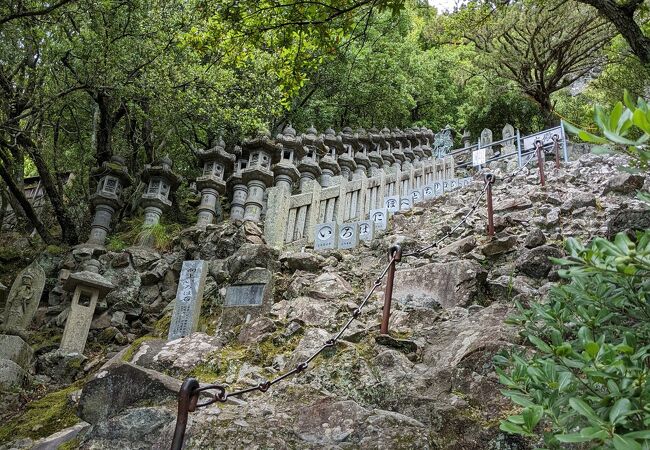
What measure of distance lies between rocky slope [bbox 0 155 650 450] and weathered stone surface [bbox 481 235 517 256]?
0.05 ft

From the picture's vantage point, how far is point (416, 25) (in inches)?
1053

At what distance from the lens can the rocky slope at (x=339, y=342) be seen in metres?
4.01

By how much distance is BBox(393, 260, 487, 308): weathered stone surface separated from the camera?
605 cm

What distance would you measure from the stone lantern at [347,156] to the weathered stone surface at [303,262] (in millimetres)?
8127

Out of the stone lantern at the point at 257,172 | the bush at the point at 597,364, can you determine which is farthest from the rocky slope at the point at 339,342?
the stone lantern at the point at 257,172

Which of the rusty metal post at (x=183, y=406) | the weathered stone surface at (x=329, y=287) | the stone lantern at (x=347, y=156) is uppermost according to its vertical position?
the stone lantern at (x=347, y=156)

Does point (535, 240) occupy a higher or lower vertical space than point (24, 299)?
higher

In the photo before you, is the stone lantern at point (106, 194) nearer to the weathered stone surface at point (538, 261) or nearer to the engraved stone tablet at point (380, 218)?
the engraved stone tablet at point (380, 218)

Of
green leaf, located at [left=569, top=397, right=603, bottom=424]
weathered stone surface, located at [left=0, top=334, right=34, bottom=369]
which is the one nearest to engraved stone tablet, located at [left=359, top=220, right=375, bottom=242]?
weathered stone surface, located at [left=0, top=334, right=34, bottom=369]

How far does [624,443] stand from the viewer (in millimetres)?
1714

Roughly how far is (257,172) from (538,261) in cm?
795

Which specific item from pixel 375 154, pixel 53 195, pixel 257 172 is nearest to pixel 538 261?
pixel 257 172

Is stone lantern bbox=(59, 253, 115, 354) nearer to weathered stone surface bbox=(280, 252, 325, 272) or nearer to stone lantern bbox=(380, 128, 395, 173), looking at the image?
weathered stone surface bbox=(280, 252, 325, 272)

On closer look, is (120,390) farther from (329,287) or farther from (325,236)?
(325,236)
